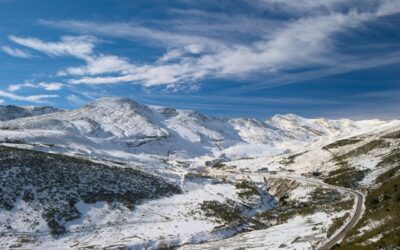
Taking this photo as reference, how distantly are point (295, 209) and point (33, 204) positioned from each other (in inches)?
1571

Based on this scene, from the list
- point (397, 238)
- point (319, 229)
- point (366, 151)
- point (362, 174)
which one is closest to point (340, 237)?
point (319, 229)

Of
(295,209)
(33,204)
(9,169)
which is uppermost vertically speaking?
(9,169)

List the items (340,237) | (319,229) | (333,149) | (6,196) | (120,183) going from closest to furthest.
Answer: (340,237) < (319,229) < (6,196) < (120,183) < (333,149)

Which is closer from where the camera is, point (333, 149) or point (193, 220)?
point (193, 220)

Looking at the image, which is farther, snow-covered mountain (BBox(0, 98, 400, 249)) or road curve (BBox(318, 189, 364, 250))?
snow-covered mountain (BBox(0, 98, 400, 249))

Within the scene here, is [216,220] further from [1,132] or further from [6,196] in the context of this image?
[1,132]

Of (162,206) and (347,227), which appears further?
(162,206)

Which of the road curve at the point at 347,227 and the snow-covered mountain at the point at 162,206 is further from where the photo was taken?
the snow-covered mountain at the point at 162,206

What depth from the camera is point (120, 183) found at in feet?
252

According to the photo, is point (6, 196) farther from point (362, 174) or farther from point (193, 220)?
point (362, 174)

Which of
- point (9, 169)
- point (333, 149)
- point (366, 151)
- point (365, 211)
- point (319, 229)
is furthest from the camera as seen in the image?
point (333, 149)

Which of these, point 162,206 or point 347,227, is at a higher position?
point 347,227

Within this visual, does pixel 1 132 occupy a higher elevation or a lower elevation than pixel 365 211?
higher

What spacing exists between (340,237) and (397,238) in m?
12.9
